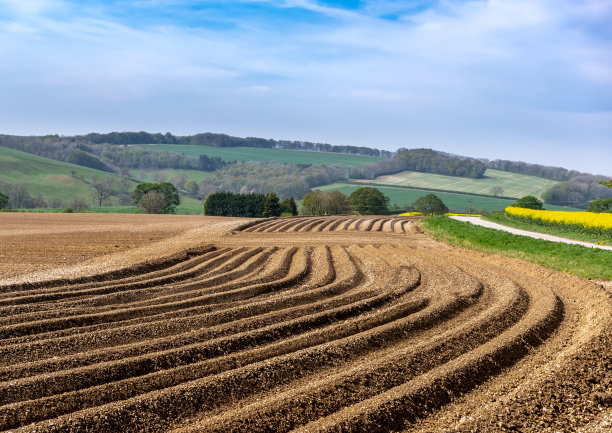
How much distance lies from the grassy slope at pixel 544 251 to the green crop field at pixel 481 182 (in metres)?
72.2

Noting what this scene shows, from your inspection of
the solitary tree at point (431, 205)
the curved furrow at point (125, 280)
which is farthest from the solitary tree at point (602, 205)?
the curved furrow at point (125, 280)

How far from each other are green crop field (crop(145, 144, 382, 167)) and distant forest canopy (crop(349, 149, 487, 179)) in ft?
40.1

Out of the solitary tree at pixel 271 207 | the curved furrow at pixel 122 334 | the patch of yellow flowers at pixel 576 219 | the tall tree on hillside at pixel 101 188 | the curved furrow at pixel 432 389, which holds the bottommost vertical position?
the tall tree on hillside at pixel 101 188

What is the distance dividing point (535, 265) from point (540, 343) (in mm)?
10148

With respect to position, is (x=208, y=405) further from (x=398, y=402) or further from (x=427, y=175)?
(x=427, y=175)

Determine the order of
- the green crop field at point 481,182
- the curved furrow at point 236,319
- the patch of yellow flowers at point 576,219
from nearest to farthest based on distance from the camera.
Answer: the curved furrow at point 236,319 → the patch of yellow flowers at point 576,219 → the green crop field at point 481,182

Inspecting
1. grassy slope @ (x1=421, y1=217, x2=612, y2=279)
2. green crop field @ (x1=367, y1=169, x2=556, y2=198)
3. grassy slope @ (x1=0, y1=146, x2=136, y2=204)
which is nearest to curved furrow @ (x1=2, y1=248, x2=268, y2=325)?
grassy slope @ (x1=421, y1=217, x2=612, y2=279)

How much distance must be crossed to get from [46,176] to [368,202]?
69.8m

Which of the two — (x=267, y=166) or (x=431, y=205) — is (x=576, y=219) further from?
(x=267, y=166)

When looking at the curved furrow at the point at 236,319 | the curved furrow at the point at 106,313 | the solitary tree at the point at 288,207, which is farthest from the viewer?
the solitary tree at the point at 288,207

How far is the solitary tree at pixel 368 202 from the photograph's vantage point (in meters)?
76.6

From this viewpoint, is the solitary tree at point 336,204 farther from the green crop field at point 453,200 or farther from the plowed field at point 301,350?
the plowed field at point 301,350

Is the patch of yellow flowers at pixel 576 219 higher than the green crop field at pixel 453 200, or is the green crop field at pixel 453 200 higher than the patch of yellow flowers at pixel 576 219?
the patch of yellow flowers at pixel 576 219

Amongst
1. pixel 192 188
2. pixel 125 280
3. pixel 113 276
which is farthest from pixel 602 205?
pixel 192 188
